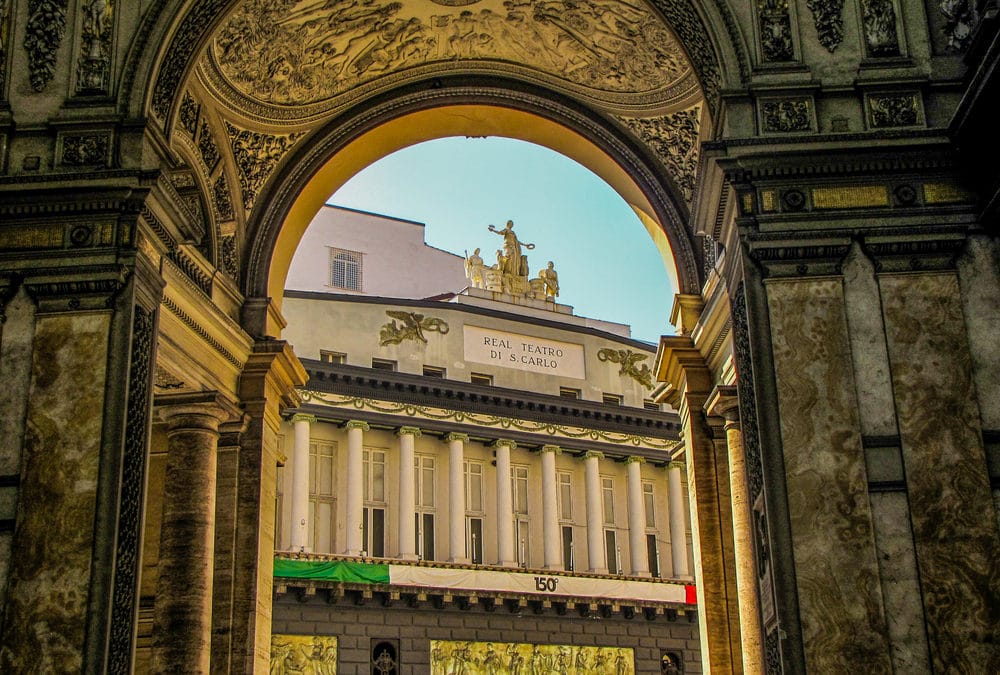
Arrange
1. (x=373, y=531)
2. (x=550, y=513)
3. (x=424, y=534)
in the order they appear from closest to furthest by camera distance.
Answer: (x=373, y=531) → (x=424, y=534) → (x=550, y=513)

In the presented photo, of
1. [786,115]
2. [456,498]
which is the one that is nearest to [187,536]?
[786,115]

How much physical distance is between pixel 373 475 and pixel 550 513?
6.83 m

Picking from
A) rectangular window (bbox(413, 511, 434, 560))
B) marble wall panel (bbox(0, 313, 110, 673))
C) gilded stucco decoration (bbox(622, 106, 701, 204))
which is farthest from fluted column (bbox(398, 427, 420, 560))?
marble wall panel (bbox(0, 313, 110, 673))

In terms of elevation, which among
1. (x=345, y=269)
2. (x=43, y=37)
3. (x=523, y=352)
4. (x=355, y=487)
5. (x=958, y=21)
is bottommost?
(x=958, y=21)

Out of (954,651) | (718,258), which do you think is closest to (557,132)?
(718,258)

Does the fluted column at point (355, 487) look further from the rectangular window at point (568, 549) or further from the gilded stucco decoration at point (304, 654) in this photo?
the rectangular window at point (568, 549)

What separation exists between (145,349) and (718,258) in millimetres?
9622

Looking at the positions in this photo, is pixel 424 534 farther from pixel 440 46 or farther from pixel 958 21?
pixel 958 21

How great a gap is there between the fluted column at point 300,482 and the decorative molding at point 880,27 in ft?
107

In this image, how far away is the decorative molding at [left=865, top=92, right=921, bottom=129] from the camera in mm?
15672

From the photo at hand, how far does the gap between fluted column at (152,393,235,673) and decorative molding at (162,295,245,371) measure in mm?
855

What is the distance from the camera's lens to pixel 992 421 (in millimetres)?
14531

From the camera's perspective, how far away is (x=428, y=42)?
2380 cm

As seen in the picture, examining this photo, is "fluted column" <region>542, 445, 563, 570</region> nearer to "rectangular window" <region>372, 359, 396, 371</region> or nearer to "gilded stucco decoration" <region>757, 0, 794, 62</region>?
"rectangular window" <region>372, 359, 396, 371</region>
